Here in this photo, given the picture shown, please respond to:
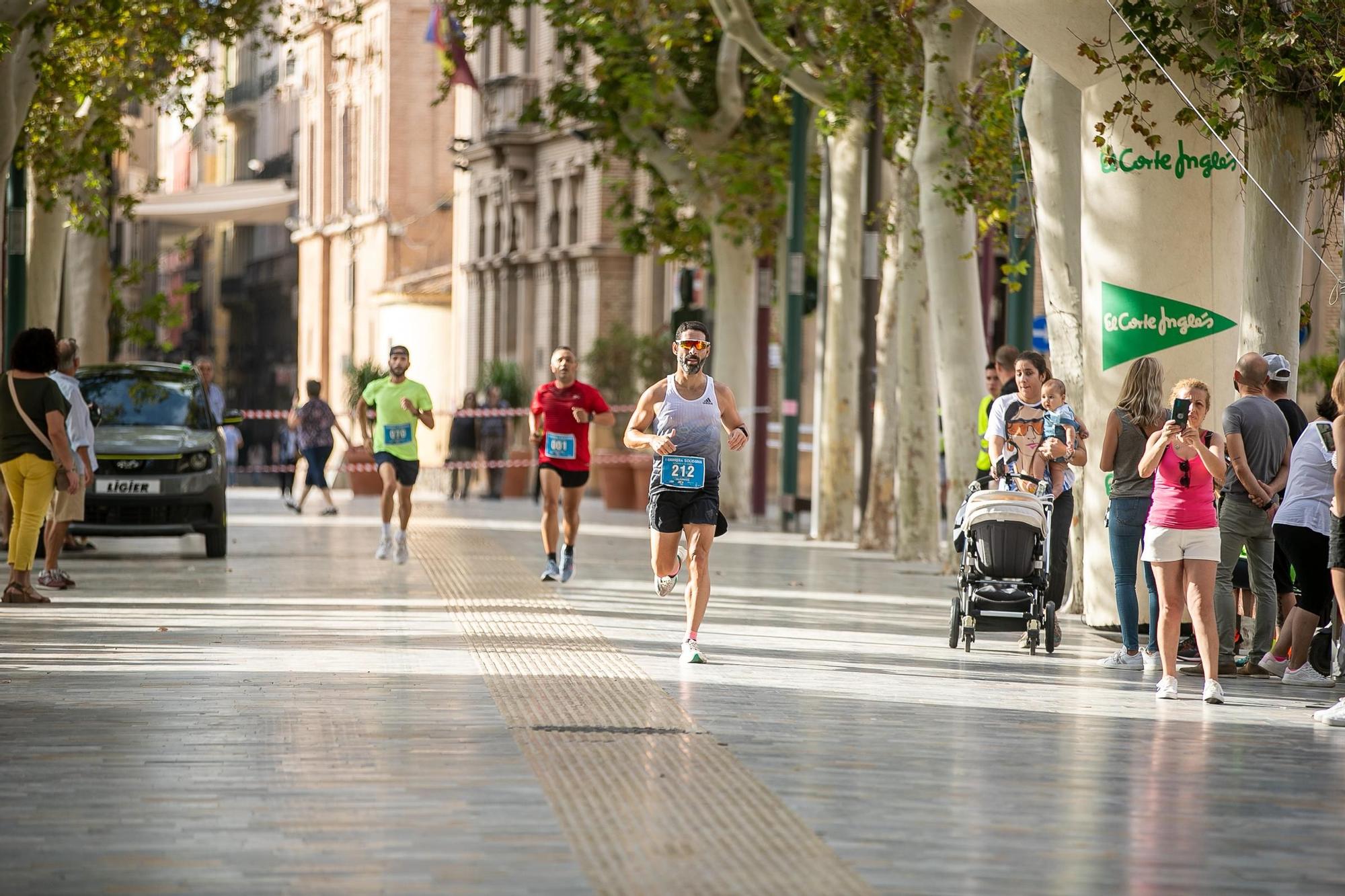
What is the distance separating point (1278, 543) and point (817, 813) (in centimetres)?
577

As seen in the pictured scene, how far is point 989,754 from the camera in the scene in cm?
Result: 1062

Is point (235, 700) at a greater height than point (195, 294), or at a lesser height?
lesser

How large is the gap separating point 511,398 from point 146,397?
25.4m

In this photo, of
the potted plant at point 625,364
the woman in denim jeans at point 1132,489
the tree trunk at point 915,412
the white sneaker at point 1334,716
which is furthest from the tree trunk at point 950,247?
the potted plant at point 625,364

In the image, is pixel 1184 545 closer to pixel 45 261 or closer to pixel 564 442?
pixel 564 442

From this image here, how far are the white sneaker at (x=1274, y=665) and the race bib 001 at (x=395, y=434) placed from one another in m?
10.0

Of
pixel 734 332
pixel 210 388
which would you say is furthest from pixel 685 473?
pixel 734 332

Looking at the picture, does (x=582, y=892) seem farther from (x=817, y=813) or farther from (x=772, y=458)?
(x=772, y=458)

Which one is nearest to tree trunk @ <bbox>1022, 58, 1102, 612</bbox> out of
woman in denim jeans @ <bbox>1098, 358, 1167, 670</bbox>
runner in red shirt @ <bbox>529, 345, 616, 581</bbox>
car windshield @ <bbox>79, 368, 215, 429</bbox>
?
runner in red shirt @ <bbox>529, 345, 616, 581</bbox>

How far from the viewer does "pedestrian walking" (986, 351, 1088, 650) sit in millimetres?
15938

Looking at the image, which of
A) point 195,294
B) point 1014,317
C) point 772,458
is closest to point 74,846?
point 1014,317

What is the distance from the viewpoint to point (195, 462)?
23.8m

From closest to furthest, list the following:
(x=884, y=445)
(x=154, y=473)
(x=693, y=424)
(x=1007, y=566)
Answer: (x=693, y=424) → (x=1007, y=566) → (x=154, y=473) → (x=884, y=445)

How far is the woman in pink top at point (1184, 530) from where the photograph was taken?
13.0m
